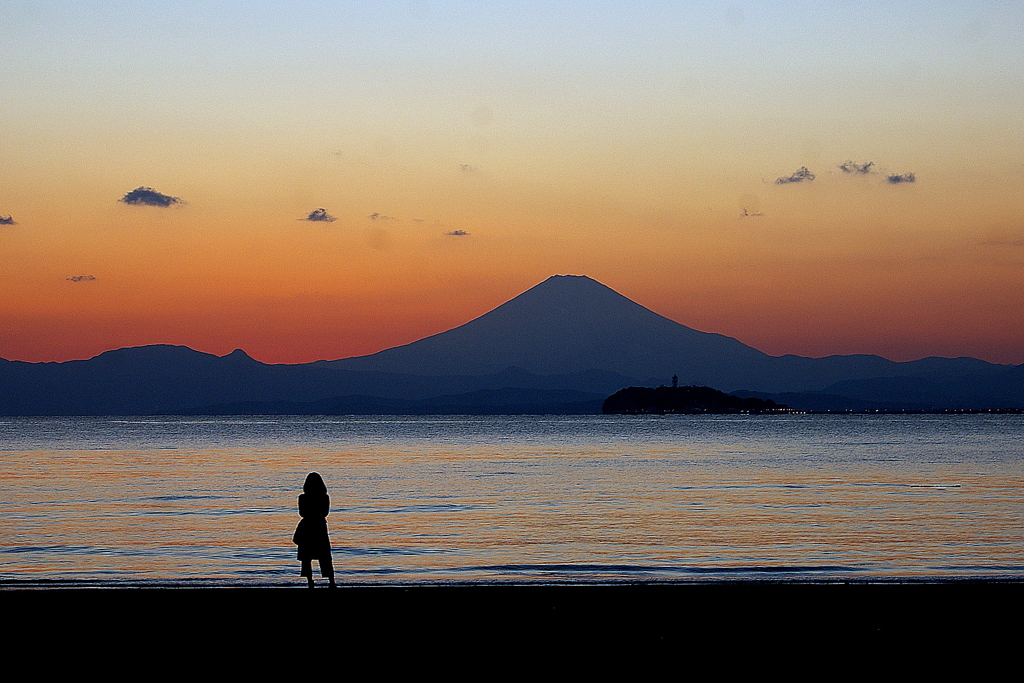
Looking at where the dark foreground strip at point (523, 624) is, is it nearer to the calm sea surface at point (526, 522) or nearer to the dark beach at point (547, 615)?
the dark beach at point (547, 615)

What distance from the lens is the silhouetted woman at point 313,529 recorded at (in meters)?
13.3

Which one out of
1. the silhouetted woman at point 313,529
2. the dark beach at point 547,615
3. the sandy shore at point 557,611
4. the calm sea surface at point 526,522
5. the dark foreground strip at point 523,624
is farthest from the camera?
the calm sea surface at point 526,522

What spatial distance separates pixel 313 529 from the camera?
13.5 m

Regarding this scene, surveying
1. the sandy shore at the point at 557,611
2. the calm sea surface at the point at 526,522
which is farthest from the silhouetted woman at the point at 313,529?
the calm sea surface at the point at 526,522

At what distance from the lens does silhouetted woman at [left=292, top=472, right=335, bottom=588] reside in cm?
1334

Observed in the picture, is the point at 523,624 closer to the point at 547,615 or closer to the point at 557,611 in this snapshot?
the point at 547,615

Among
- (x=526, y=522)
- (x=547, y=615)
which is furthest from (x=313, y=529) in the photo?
(x=526, y=522)

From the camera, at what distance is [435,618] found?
38.7 feet

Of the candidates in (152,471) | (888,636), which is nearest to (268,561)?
(888,636)

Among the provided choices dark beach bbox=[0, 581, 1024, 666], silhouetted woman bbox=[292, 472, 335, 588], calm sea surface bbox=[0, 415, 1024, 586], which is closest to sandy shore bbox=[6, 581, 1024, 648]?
dark beach bbox=[0, 581, 1024, 666]

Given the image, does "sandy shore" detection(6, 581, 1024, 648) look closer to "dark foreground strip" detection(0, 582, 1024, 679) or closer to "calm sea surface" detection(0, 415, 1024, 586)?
"dark foreground strip" detection(0, 582, 1024, 679)

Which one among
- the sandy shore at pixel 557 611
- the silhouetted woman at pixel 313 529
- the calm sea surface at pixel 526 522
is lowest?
the calm sea surface at pixel 526 522

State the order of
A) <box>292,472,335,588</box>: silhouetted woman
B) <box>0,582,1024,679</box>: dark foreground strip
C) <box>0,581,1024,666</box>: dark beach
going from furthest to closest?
<box>292,472,335,588</box>: silhouetted woman, <box>0,581,1024,666</box>: dark beach, <box>0,582,1024,679</box>: dark foreground strip

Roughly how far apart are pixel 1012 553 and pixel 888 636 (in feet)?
43.0
